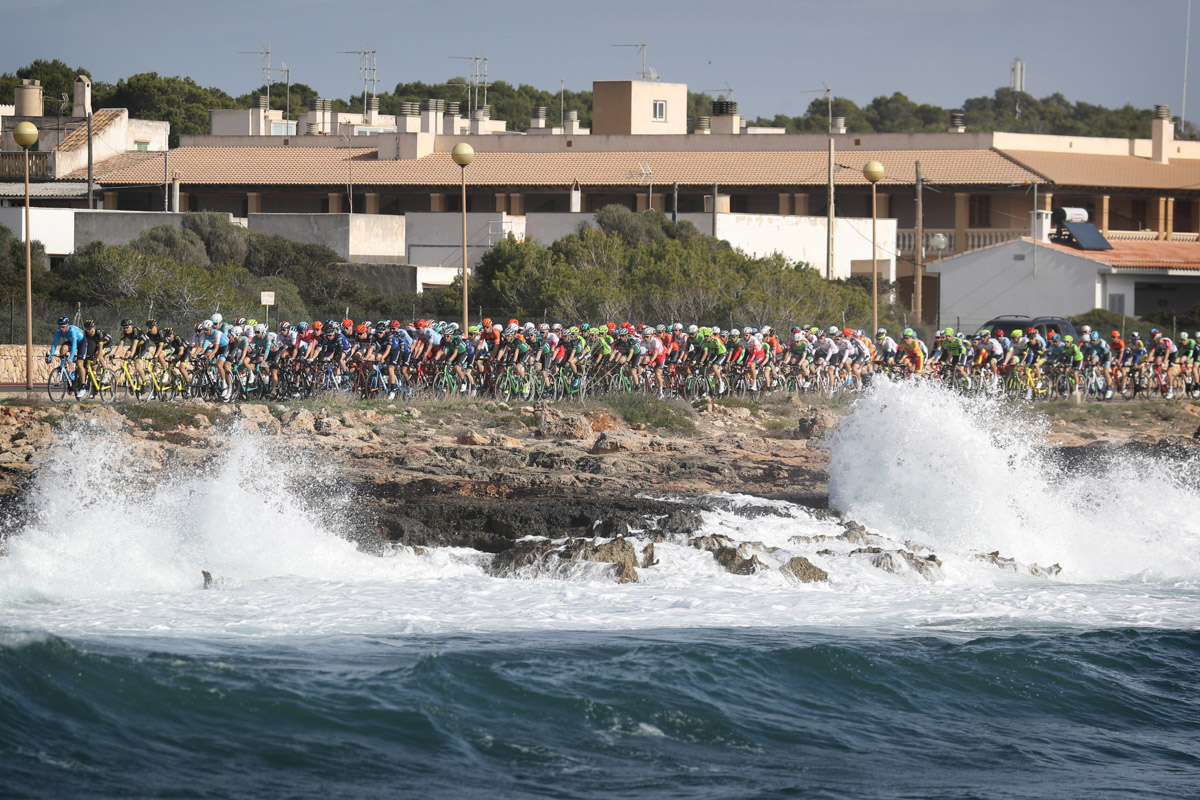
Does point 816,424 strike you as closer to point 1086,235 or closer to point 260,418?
point 260,418

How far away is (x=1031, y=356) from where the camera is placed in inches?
1259

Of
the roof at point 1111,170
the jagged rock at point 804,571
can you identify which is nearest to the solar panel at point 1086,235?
the roof at point 1111,170

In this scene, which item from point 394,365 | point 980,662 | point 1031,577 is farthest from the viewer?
point 394,365

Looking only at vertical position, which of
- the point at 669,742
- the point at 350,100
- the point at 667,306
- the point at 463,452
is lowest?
the point at 669,742

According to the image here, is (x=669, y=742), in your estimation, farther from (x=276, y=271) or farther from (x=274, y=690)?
(x=276, y=271)

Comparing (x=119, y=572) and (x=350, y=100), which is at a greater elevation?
(x=350, y=100)

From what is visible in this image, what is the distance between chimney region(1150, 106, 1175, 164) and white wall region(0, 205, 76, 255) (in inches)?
1776

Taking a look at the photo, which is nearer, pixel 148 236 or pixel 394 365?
pixel 394 365

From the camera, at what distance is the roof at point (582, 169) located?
2395 inches

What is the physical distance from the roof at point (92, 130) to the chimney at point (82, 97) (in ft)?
1.75

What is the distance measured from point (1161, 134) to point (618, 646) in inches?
2325

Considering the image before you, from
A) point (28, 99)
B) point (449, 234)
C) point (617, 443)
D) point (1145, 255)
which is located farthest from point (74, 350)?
point (28, 99)

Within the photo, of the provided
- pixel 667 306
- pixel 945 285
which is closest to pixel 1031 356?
pixel 667 306

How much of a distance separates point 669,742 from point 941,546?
8376mm
